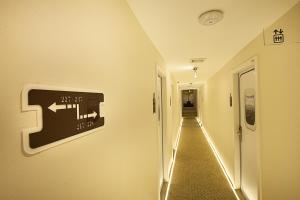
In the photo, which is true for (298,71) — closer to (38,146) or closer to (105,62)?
(105,62)

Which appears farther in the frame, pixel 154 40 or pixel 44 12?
pixel 154 40

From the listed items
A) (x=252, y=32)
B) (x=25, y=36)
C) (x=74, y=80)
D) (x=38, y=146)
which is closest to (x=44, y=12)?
(x=25, y=36)

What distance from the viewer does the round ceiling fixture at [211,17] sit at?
1.32 m

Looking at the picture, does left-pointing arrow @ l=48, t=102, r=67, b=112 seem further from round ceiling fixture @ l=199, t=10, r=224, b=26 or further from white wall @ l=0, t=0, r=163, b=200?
round ceiling fixture @ l=199, t=10, r=224, b=26

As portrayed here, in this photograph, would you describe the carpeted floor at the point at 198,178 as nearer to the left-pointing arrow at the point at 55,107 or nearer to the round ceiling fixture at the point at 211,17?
the round ceiling fixture at the point at 211,17

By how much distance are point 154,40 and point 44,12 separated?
160 cm

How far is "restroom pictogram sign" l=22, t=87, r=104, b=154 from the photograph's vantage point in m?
0.41

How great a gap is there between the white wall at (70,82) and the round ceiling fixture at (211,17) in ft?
1.95

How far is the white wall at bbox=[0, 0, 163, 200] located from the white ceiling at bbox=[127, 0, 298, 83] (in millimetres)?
259

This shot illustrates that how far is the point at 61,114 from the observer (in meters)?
0.50

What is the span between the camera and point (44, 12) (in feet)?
1.55

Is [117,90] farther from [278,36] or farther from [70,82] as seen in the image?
[278,36]

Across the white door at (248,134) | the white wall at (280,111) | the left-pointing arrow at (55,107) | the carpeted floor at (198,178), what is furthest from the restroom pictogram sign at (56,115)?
the carpeted floor at (198,178)

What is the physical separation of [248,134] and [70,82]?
255 cm
